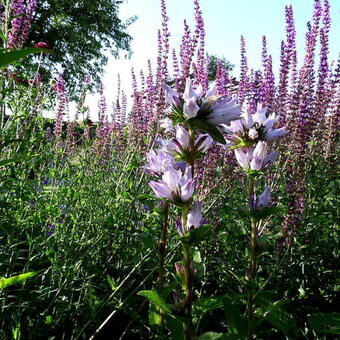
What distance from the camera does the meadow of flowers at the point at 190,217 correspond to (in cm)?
134

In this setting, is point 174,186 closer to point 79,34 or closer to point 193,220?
point 193,220

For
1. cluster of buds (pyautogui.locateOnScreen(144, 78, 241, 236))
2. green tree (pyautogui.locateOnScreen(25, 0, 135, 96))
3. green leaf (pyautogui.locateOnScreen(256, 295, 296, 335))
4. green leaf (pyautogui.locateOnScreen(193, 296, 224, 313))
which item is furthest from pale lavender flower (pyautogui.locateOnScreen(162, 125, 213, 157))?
green tree (pyautogui.locateOnScreen(25, 0, 135, 96))

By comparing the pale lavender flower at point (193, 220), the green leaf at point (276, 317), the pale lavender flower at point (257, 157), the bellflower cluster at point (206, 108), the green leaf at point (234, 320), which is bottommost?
the green leaf at point (276, 317)

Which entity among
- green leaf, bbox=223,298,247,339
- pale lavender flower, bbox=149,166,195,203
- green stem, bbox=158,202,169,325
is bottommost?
green leaf, bbox=223,298,247,339

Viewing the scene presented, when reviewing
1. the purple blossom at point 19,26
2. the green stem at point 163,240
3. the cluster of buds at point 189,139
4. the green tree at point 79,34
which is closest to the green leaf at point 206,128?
the cluster of buds at point 189,139

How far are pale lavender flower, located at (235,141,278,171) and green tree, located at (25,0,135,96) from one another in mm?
20696

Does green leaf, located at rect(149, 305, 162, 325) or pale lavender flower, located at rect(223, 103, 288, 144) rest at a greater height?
pale lavender flower, located at rect(223, 103, 288, 144)

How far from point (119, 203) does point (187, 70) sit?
1.17m

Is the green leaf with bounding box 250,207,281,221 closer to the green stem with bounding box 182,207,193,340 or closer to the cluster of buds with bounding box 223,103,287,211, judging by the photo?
the cluster of buds with bounding box 223,103,287,211

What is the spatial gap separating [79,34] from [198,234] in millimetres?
22903

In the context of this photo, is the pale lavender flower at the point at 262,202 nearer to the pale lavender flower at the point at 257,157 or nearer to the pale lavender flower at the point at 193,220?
the pale lavender flower at the point at 257,157

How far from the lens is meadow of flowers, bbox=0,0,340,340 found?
1343mm

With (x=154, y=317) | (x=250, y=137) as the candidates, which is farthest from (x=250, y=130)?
(x=154, y=317)

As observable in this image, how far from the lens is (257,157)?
143cm
